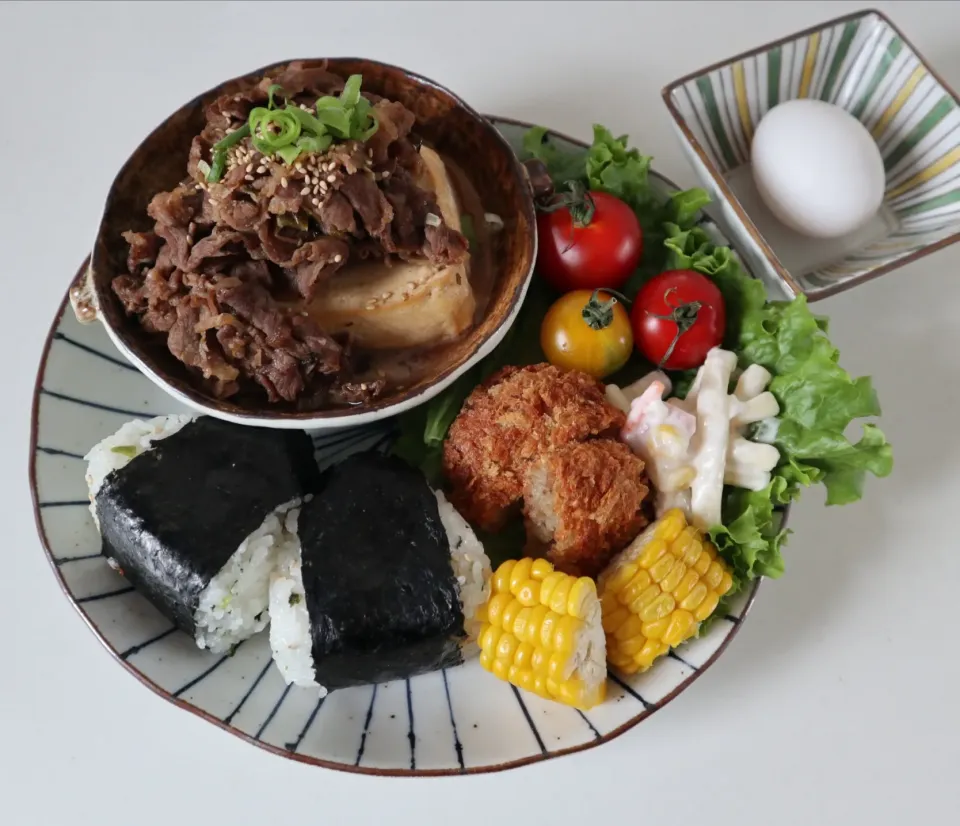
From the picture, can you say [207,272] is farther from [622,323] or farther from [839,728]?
[839,728]

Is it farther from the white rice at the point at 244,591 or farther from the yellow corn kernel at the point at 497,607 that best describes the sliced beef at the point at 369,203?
→ the yellow corn kernel at the point at 497,607

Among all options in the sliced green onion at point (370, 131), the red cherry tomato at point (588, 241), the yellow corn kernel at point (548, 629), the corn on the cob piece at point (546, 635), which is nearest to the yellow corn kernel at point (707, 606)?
the corn on the cob piece at point (546, 635)

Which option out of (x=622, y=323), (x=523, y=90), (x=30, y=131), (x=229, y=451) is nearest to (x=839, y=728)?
(x=622, y=323)

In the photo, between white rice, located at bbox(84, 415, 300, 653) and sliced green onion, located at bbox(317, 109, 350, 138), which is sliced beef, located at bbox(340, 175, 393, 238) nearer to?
sliced green onion, located at bbox(317, 109, 350, 138)

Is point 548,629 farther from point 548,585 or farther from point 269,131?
point 269,131

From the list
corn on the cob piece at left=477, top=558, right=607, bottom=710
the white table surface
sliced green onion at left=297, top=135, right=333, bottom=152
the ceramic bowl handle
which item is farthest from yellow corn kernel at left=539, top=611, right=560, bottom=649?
the ceramic bowl handle

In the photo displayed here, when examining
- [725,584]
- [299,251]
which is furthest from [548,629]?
[299,251]
